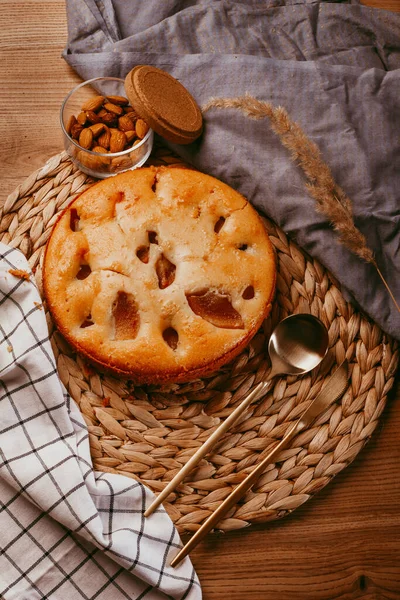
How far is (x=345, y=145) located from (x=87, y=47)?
668mm

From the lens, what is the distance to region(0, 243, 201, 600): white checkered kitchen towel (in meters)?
1.18

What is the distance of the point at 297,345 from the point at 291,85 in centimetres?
59

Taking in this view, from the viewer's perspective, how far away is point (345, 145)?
140 cm

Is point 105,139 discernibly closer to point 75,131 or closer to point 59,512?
point 75,131

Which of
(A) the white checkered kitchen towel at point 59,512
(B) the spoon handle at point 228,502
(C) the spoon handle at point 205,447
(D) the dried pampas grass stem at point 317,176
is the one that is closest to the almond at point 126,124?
(D) the dried pampas grass stem at point 317,176

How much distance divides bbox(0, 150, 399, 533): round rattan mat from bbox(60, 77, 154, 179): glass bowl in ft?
0.46

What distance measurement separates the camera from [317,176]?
1.34 metres

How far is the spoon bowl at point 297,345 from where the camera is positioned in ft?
4.28

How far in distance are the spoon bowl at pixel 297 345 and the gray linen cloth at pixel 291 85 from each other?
130 millimetres

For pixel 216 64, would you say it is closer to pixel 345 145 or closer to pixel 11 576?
pixel 345 145

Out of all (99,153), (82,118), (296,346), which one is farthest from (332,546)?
(82,118)

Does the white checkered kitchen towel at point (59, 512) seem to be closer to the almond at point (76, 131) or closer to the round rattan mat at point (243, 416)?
the round rattan mat at point (243, 416)

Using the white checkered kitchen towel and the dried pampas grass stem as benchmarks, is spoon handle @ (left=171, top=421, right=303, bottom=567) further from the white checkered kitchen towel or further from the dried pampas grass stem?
the dried pampas grass stem

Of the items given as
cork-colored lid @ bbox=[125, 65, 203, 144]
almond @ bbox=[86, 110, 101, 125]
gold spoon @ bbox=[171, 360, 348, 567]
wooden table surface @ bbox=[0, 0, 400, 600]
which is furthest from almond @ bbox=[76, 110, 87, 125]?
gold spoon @ bbox=[171, 360, 348, 567]
